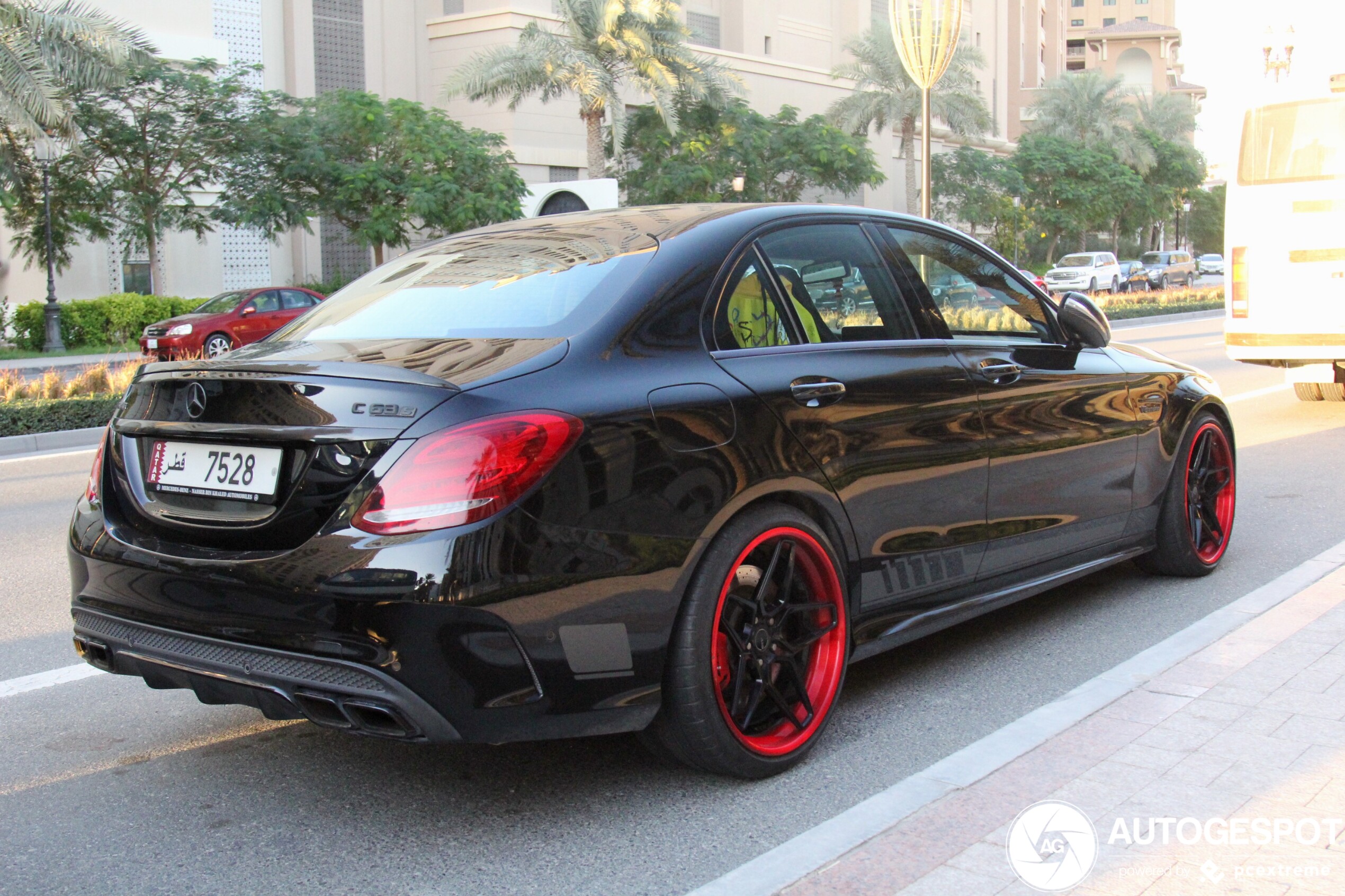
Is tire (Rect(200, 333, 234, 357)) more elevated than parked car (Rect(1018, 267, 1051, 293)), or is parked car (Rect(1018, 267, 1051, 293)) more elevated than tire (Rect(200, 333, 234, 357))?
parked car (Rect(1018, 267, 1051, 293))

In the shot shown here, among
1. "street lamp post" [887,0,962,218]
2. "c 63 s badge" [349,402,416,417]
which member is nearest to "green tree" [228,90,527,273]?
"street lamp post" [887,0,962,218]

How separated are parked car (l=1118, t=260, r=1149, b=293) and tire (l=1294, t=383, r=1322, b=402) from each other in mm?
40495

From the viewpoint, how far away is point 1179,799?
3367 millimetres

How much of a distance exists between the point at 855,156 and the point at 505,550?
4589 cm

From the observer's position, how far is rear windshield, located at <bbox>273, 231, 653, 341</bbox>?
3574 mm

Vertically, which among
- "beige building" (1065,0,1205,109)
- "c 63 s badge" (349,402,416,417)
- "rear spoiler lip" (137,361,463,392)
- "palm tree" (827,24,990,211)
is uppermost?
"beige building" (1065,0,1205,109)

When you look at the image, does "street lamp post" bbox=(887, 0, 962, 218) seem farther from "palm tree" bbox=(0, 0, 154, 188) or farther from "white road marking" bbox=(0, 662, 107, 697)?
"palm tree" bbox=(0, 0, 154, 188)

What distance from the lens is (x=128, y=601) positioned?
11.2 feet

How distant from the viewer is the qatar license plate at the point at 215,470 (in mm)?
3178

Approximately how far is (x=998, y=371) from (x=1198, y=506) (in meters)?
1.90

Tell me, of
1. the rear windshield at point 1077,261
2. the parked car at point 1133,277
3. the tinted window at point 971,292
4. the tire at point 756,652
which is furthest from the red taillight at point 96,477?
the parked car at point 1133,277

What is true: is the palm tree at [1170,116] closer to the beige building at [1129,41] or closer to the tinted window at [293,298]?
the beige building at [1129,41]

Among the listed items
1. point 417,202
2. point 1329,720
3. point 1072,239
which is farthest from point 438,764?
point 1072,239

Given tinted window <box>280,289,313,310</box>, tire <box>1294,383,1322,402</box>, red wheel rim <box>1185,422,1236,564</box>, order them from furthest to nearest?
tinted window <box>280,289,313,310</box> < tire <box>1294,383,1322,402</box> < red wheel rim <box>1185,422,1236,564</box>
